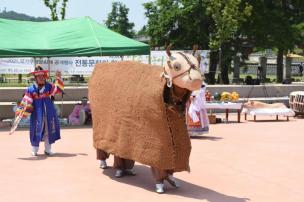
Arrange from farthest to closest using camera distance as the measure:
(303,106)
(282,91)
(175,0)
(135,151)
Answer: (175,0), (282,91), (303,106), (135,151)

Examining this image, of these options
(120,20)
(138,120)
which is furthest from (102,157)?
(120,20)

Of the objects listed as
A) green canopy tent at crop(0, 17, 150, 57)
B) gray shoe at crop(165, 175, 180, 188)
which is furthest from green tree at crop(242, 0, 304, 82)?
gray shoe at crop(165, 175, 180, 188)

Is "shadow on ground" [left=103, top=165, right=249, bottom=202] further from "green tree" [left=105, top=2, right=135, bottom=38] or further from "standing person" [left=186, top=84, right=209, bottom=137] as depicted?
"green tree" [left=105, top=2, right=135, bottom=38]

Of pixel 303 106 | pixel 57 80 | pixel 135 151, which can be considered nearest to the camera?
pixel 135 151

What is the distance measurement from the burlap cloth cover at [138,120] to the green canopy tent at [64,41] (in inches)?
259

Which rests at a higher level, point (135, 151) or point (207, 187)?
point (135, 151)

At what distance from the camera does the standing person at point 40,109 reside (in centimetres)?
981

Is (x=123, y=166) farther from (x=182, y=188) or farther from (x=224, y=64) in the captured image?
(x=224, y=64)

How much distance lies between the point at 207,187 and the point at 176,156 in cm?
85

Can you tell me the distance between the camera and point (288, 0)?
34.1 meters

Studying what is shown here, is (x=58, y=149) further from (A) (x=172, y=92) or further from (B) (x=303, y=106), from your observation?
(B) (x=303, y=106)

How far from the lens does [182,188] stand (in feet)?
24.7

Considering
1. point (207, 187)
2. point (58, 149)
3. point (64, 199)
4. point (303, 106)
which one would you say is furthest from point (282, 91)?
point (64, 199)

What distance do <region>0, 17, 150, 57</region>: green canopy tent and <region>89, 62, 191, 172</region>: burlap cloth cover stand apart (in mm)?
6577
